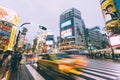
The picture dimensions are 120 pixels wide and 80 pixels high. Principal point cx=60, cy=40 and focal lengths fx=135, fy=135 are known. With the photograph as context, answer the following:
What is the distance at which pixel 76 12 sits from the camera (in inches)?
4166

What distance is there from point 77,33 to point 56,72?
290 ft

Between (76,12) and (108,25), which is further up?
(76,12)

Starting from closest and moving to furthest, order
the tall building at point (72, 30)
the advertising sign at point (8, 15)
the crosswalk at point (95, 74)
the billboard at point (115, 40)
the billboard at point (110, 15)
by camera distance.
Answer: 1. the crosswalk at point (95, 74)
2. the advertising sign at point (8, 15)
3. the billboard at point (115, 40)
4. the billboard at point (110, 15)
5. the tall building at point (72, 30)

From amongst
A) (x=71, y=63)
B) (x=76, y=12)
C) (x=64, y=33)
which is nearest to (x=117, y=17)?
(x=71, y=63)

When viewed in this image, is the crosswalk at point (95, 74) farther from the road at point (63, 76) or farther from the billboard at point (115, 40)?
the billboard at point (115, 40)

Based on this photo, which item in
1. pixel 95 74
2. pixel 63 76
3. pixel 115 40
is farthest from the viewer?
pixel 115 40

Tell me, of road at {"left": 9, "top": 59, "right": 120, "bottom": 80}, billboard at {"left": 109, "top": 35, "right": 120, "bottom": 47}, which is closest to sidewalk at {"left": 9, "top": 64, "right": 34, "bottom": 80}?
road at {"left": 9, "top": 59, "right": 120, "bottom": 80}

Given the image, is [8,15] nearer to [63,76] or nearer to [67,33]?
[63,76]

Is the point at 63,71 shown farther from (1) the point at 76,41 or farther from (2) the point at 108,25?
(1) the point at 76,41

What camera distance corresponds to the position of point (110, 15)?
45.3 meters

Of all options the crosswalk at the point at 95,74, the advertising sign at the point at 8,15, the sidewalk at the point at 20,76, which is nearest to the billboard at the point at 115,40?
the advertising sign at the point at 8,15

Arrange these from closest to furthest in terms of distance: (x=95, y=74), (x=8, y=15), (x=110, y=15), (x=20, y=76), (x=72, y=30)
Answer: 1. (x=20, y=76)
2. (x=95, y=74)
3. (x=8, y=15)
4. (x=110, y=15)
5. (x=72, y=30)

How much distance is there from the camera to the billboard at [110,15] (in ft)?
142

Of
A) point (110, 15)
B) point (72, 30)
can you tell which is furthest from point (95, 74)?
point (72, 30)
